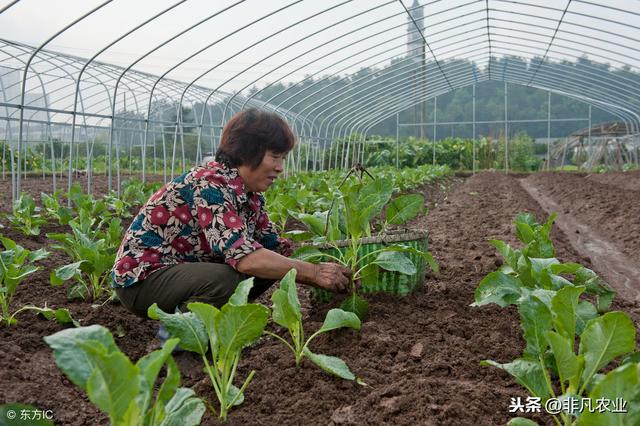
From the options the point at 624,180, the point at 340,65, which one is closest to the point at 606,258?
the point at 340,65

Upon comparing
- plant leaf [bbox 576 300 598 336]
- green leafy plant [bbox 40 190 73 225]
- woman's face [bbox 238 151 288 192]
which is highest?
woman's face [bbox 238 151 288 192]

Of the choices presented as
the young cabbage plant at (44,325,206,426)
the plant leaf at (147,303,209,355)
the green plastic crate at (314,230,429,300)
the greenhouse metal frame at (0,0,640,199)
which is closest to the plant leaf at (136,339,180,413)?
the young cabbage plant at (44,325,206,426)

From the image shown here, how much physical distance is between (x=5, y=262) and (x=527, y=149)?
75.3 ft

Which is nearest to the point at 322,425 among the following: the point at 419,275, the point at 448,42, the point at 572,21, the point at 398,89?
the point at 419,275

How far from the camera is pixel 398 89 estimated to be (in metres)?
19.1

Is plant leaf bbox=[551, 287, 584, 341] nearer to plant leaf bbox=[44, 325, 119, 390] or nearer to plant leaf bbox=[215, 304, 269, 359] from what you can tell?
plant leaf bbox=[215, 304, 269, 359]

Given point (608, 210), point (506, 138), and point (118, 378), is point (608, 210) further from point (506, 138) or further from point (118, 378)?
point (506, 138)

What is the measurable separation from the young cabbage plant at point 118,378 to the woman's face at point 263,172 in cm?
146

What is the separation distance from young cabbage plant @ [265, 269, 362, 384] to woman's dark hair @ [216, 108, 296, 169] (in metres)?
0.85

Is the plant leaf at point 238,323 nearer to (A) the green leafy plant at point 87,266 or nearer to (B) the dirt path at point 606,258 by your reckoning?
(A) the green leafy plant at point 87,266

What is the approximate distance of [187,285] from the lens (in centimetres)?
304

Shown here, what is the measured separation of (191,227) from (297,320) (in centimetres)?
91

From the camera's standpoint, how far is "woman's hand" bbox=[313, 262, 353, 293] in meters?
2.91

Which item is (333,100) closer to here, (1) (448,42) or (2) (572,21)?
(1) (448,42)
